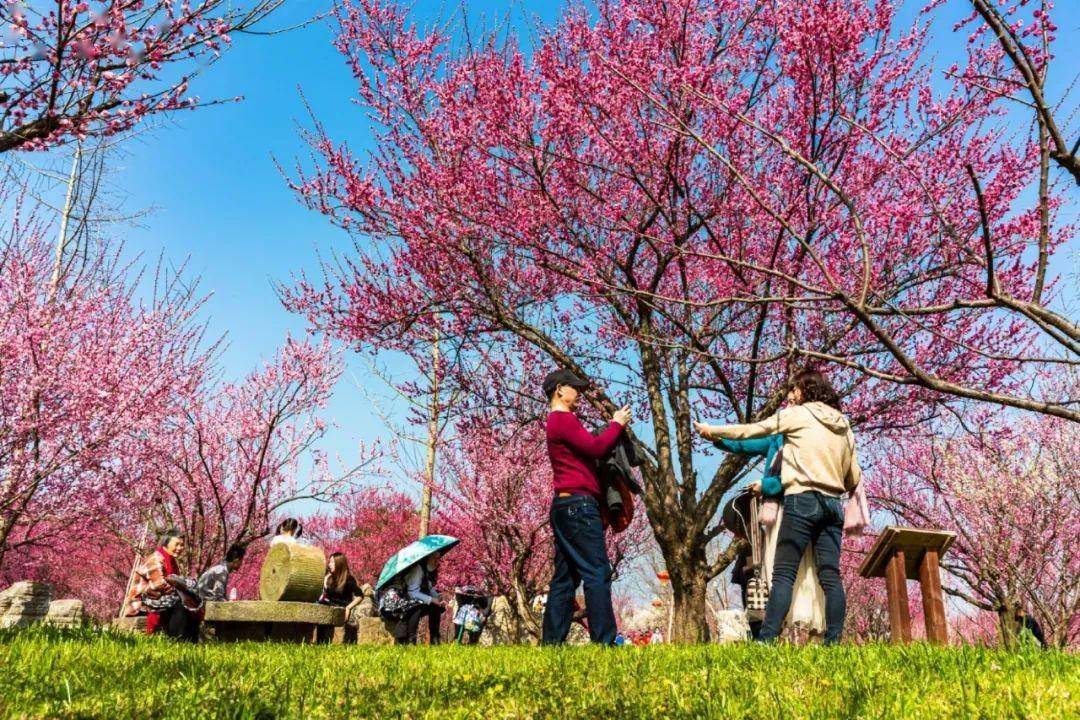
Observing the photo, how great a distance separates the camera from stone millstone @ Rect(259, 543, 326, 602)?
29.2 ft

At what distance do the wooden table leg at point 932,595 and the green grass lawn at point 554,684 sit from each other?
161 cm

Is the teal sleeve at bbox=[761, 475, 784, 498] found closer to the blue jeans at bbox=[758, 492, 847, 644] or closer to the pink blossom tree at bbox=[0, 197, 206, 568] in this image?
the blue jeans at bbox=[758, 492, 847, 644]

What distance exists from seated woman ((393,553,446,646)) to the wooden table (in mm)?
5154

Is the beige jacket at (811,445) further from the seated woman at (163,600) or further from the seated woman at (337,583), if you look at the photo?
the seated woman at (337,583)

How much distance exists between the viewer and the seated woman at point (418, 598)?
8859 millimetres

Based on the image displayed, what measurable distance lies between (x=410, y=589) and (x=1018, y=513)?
495 inches

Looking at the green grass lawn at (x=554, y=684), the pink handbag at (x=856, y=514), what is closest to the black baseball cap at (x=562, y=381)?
the green grass lawn at (x=554, y=684)

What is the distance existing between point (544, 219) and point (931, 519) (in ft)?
39.8

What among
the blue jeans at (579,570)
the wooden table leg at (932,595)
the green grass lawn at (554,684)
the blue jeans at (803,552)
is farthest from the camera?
the wooden table leg at (932,595)

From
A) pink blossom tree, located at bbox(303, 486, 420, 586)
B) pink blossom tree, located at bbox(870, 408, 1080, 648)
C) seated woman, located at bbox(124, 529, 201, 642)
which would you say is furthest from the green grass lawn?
pink blossom tree, located at bbox(303, 486, 420, 586)

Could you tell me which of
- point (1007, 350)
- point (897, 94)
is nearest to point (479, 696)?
point (897, 94)

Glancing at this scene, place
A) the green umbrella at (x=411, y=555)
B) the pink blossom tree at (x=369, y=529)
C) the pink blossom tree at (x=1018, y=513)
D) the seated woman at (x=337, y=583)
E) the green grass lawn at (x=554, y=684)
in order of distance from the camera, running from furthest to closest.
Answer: the pink blossom tree at (x=369, y=529) → the pink blossom tree at (x=1018, y=513) → the seated woman at (x=337, y=583) → the green umbrella at (x=411, y=555) → the green grass lawn at (x=554, y=684)

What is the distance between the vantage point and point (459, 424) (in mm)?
11961

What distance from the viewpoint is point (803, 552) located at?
527 centimetres
